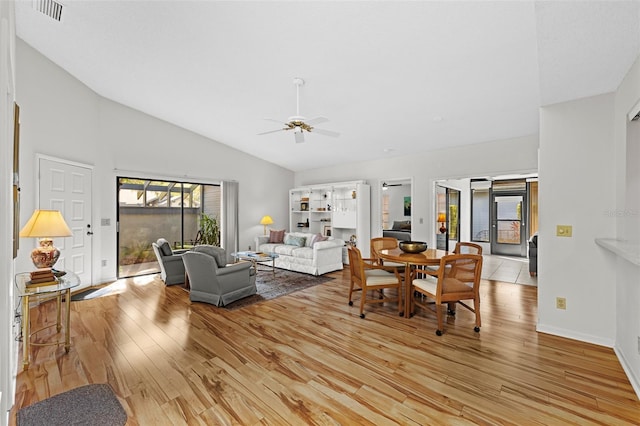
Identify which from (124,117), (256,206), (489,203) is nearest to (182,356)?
(124,117)

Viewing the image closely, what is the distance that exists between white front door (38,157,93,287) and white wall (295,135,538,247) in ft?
17.2

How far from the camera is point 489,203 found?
352 inches

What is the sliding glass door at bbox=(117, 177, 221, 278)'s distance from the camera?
5.95 m

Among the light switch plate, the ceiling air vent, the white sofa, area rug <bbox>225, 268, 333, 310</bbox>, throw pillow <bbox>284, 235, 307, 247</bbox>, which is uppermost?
the ceiling air vent

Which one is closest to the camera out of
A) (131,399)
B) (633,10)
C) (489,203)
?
(633,10)

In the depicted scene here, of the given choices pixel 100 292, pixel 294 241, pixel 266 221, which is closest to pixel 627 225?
pixel 294 241

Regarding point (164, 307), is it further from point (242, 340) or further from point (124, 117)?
point (124, 117)

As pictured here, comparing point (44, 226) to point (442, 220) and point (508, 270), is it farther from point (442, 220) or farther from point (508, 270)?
point (508, 270)

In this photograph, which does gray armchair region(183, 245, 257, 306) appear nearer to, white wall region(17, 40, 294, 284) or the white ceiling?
white wall region(17, 40, 294, 284)

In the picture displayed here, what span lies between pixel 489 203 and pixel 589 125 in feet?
21.5

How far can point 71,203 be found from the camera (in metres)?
4.80

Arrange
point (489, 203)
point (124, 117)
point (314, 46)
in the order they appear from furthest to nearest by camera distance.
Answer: point (489, 203), point (124, 117), point (314, 46)

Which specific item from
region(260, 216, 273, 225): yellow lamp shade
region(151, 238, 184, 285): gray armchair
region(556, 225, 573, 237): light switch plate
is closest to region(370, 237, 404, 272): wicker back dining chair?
region(556, 225, 573, 237): light switch plate

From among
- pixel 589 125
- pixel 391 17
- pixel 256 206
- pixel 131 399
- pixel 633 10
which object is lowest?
pixel 131 399
